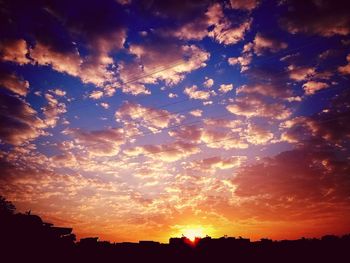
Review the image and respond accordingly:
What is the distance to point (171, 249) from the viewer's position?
21.8 m

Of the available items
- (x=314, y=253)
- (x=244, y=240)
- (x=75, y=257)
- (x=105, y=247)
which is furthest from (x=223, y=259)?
(x=75, y=257)

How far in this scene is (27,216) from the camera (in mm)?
20812

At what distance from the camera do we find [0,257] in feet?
61.9

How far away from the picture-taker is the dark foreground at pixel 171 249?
2061cm

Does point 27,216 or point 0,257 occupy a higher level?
point 27,216

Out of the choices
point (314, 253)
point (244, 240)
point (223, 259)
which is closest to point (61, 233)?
point (223, 259)

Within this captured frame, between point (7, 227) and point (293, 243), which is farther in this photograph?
point (293, 243)

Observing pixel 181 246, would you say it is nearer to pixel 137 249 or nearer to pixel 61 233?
pixel 137 249

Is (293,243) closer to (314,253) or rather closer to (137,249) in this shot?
(314,253)

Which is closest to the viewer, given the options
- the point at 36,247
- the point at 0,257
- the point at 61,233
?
the point at 0,257

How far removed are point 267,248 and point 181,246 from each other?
6496mm

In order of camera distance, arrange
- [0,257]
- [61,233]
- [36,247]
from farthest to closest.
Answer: [61,233] → [36,247] → [0,257]

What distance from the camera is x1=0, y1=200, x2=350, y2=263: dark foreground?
20609 millimetres

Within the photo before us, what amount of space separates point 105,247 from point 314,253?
15874 millimetres
